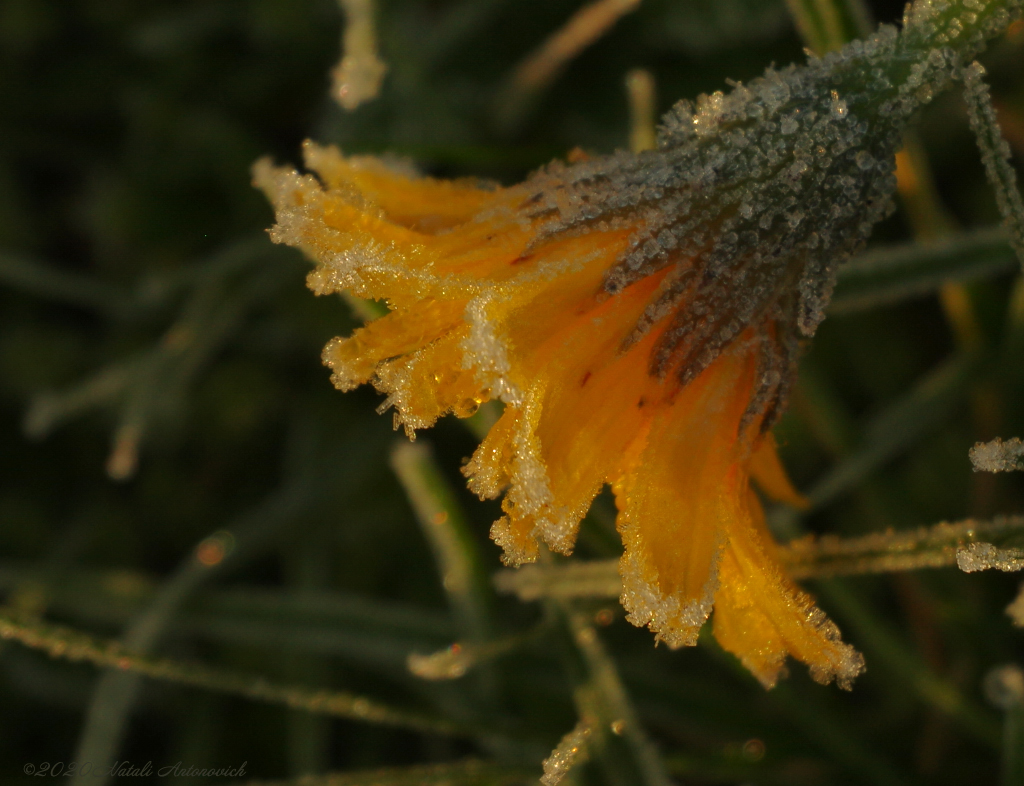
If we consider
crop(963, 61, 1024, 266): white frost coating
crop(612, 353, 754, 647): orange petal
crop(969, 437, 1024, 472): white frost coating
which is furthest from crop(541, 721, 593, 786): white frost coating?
crop(963, 61, 1024, 266): white frost coating

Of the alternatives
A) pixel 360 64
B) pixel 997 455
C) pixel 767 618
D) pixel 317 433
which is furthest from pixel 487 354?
pixel 317 433

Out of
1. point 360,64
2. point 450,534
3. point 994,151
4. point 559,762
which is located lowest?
point 559,762

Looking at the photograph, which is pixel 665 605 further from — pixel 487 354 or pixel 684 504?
pixel 487 354

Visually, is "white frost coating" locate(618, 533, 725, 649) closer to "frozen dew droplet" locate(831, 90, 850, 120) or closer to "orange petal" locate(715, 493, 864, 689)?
"orange petal" locate(715, 493, 864, 689)

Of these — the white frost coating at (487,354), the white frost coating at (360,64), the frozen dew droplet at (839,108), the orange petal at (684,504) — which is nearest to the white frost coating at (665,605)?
the orange petal at (684,504)

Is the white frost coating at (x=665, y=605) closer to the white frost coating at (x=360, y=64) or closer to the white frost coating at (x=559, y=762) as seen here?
the white frost coating at (x=559, y=762)

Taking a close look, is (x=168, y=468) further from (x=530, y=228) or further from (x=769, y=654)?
(x=769, y=654)
